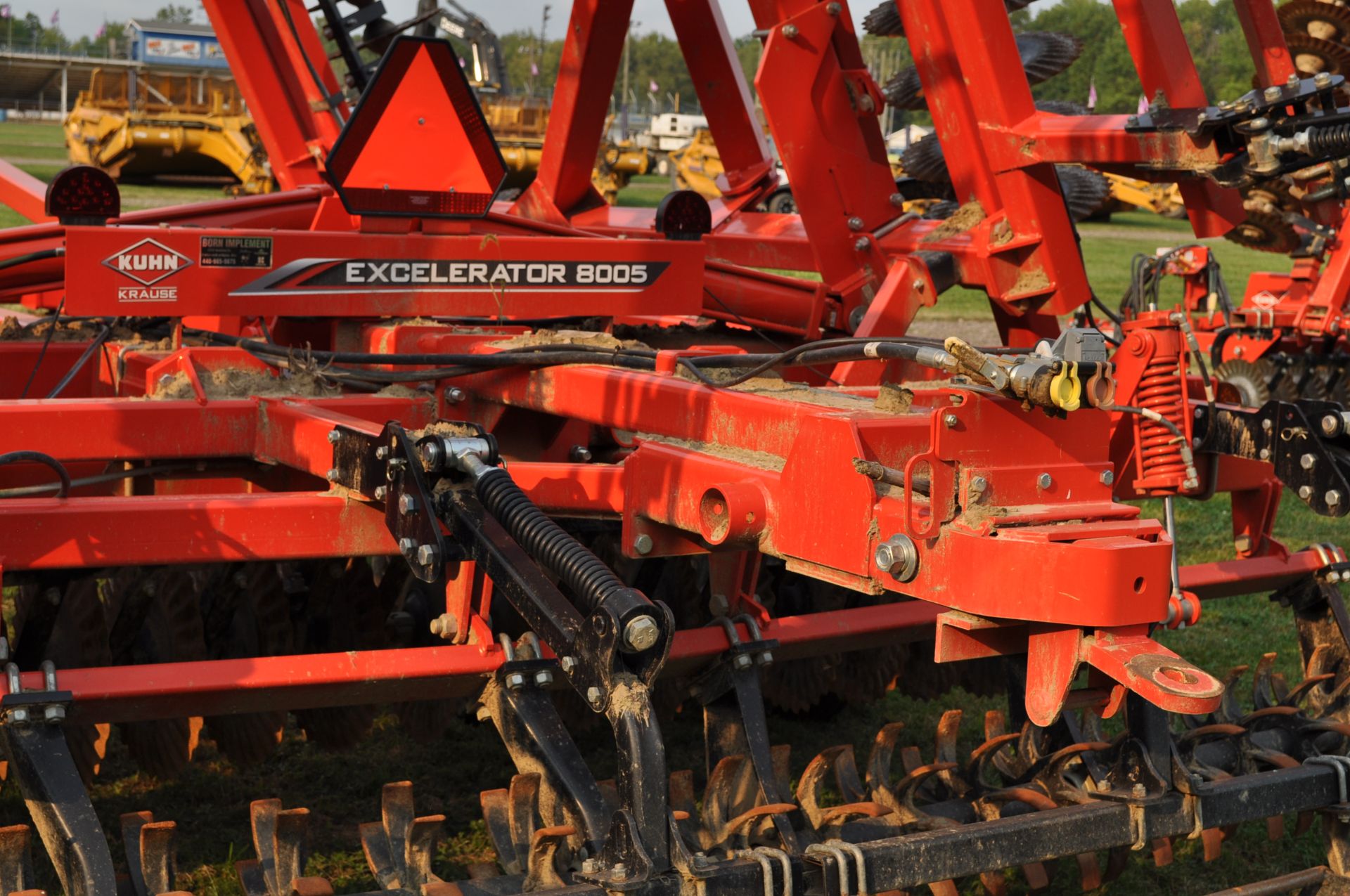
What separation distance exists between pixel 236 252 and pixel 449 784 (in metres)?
1.58

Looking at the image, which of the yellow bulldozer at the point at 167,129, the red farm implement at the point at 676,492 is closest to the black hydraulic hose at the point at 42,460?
the red farm implement at the point at 676,492

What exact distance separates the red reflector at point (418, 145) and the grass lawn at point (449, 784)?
58.1 inches

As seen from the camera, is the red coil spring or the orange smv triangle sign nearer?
the red coil spring

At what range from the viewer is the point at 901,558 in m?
2.52

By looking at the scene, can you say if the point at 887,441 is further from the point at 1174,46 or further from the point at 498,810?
the point at 1174,46

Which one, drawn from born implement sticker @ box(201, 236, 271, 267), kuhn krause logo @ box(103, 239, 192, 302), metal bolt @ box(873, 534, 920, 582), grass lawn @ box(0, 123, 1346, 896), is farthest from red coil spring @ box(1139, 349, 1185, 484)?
kuhn krause logo @ box(103, 239, 192, 302)

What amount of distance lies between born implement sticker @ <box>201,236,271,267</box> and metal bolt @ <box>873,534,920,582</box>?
220 centimetres

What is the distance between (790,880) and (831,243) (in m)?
2.86

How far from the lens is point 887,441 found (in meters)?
2.71

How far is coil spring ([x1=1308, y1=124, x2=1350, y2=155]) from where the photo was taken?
140 inches

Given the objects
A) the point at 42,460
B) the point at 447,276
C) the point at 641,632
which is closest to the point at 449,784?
the point at 447,276

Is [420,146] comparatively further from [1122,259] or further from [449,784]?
[1122,259]

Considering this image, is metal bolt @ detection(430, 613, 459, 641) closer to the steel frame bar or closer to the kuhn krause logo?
the steel frame bar

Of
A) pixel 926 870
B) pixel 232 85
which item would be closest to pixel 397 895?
pixel 926 870
